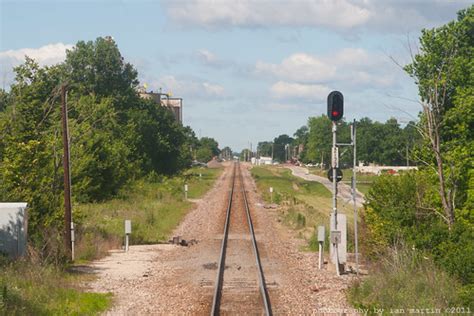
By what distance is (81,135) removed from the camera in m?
34.1

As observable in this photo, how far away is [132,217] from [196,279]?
55.9 feet

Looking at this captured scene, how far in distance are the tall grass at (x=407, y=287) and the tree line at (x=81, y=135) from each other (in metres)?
9.77

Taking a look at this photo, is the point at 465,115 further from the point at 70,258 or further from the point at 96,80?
the point at 96,80

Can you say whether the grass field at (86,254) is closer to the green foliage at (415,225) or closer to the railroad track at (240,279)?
the railroad track at (240,279)

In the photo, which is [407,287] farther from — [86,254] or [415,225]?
[86,254]

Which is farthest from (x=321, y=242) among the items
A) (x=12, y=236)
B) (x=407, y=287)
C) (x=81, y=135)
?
(x=81, y=135)

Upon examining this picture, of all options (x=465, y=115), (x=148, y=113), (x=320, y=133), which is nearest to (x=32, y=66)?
(x=465, y=115)

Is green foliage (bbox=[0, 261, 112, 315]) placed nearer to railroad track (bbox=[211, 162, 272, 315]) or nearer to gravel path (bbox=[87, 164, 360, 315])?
gravel path (bbox=[87, 164, 360, 315])

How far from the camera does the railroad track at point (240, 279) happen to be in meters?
13.7

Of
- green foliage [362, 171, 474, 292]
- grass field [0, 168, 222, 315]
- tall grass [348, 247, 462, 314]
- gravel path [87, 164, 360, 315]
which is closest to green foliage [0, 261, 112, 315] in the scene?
grass field [0, 168, 222, 315]

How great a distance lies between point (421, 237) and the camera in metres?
17.9

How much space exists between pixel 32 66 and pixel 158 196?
45.7 feet

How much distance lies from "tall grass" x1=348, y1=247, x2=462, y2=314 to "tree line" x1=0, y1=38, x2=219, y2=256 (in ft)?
32.0

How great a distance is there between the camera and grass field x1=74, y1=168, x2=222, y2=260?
23828mm
